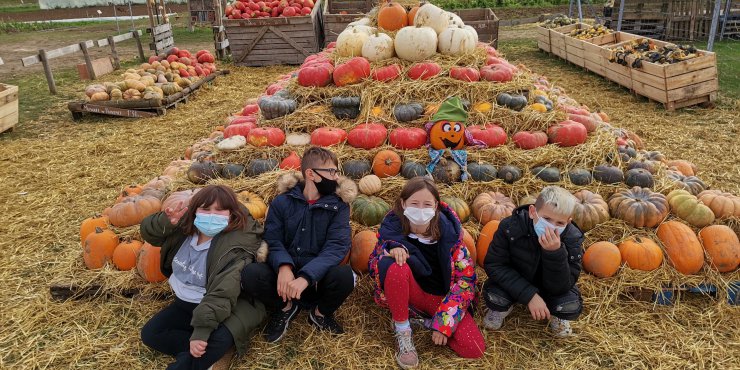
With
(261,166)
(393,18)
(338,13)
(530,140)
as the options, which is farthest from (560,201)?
(338,13)

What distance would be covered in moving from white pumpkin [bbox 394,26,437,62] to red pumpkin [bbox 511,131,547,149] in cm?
177

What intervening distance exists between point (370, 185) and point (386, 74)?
6.07ft

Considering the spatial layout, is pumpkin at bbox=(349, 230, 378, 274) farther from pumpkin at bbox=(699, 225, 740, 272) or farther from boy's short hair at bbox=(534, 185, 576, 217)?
pumpkin at bbox=(699, 225, 740, 272)

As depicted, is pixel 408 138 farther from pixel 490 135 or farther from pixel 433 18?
pixel 433 18

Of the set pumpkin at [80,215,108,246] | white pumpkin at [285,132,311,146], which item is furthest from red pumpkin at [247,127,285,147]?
pumpkin at [80,215,108,246]

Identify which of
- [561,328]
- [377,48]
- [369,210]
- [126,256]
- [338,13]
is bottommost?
[561,328]

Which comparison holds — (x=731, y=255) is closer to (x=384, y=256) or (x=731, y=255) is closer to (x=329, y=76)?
(x=384, y=256)

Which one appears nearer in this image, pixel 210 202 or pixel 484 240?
pixel 210 202

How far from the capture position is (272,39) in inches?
548

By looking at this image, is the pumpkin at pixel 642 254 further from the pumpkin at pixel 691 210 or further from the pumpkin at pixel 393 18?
the pumpkin at pixel 393 18

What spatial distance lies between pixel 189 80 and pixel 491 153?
8.24 m

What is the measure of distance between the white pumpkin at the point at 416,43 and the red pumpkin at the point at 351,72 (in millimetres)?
616

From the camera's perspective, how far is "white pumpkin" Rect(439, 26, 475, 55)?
6203 millimetres

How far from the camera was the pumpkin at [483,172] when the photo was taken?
15.3 feet
